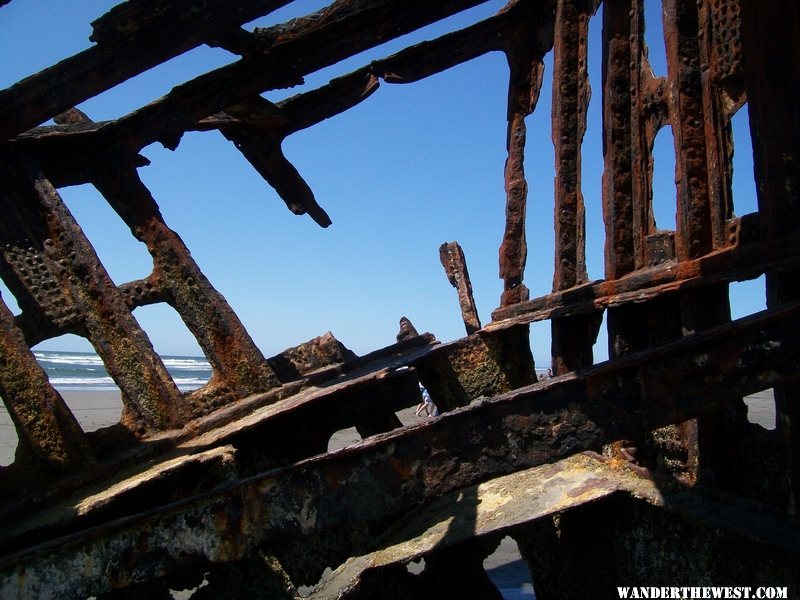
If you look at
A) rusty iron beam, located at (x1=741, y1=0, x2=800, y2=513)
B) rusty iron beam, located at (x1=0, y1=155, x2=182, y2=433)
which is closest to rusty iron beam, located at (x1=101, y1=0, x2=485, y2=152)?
rusty iron beam, located at (x1=0, y1=155, x2=182, y2=433)

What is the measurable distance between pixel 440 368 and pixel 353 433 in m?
15.3

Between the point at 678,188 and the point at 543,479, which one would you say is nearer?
the point at 678,188

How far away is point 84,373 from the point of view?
45.8m

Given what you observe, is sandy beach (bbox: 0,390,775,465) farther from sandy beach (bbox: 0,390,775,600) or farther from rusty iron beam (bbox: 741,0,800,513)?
rusty iron beam (bbox: 741,0,800,513)

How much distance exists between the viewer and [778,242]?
2.78 meters

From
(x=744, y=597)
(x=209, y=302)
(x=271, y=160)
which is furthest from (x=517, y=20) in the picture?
(x=744, y=597)

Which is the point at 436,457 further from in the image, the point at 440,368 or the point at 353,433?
the point at 353,433

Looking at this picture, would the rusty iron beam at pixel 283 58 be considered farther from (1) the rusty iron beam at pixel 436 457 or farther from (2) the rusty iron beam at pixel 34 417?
(1) the rusty iron beam at pixel 436 457

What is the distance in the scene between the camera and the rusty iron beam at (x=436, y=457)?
2.25m

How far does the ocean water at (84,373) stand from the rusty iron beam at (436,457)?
112ft

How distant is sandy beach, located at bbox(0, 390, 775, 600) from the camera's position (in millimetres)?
6762

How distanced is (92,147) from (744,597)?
456 cm

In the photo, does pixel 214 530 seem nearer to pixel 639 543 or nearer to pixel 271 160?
pixel 639 543

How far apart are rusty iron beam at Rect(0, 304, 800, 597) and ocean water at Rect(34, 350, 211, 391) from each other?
34081 millimetres
